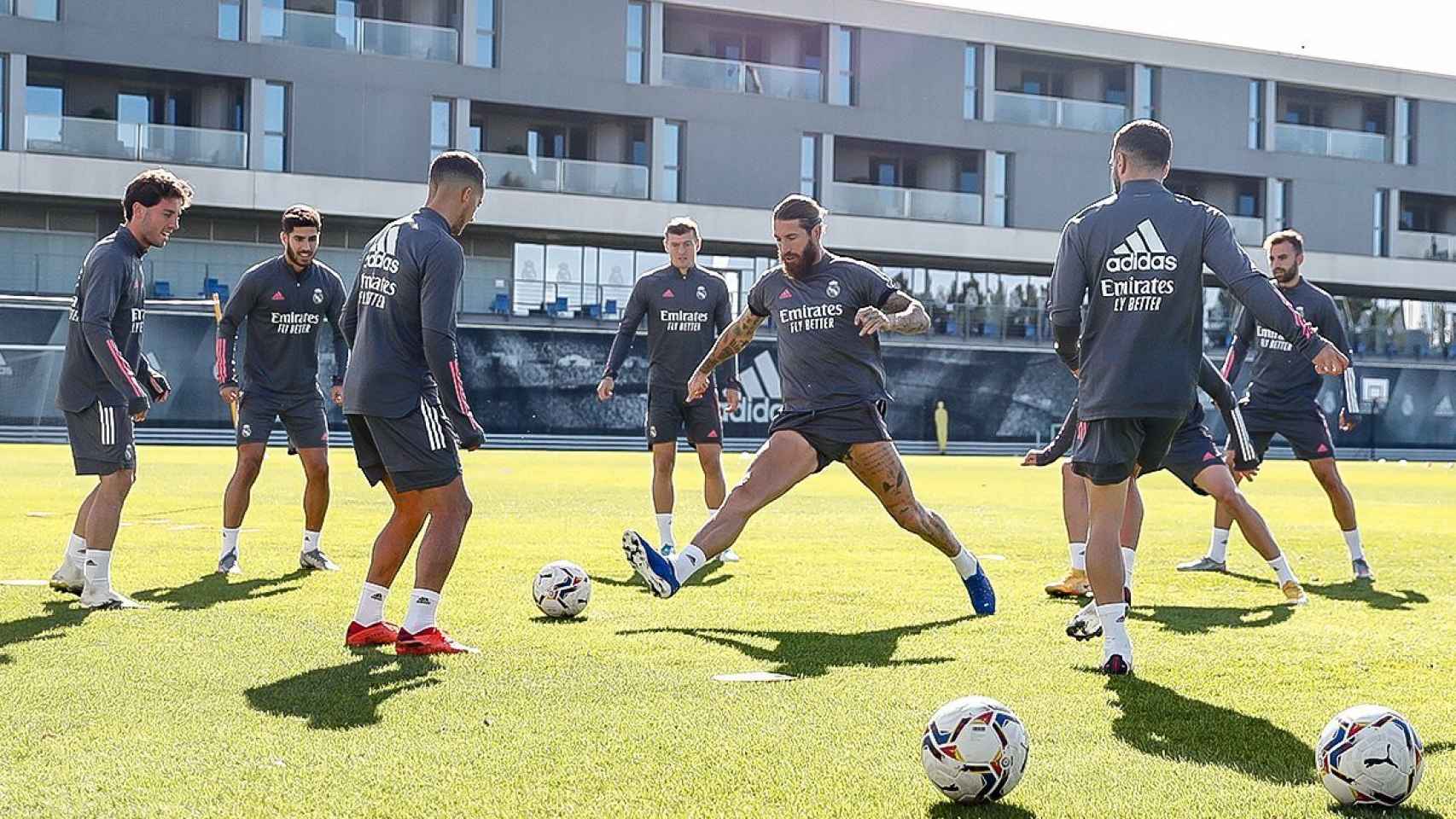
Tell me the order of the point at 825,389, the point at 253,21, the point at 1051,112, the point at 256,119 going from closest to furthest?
the point at 825,389 < the point at 253,21 < the point at 256,119 < the point at 1051,112

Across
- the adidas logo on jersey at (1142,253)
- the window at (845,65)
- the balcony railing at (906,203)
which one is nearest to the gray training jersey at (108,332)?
the adidas logo on jersey at (1142,253)

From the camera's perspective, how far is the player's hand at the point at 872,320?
295 inches

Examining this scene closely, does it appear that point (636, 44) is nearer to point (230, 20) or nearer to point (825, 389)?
point (230, 20)

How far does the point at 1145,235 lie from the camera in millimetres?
6348

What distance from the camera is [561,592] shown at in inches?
309

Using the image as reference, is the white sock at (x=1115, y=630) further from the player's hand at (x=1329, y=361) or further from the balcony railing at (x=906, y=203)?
the balcony railing at (x=906, y=203)

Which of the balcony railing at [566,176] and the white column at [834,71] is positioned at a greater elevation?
the white column at [834,71]

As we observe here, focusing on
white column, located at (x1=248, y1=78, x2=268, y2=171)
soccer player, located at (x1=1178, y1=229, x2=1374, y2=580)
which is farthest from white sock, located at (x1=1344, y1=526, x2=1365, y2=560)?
white column, located at (x1=248, y1=78, x2=268, y2=171)

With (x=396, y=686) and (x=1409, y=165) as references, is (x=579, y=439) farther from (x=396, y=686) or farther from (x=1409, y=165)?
(x=396, y=686)

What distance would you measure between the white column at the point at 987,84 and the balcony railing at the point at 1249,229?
27.5 ft

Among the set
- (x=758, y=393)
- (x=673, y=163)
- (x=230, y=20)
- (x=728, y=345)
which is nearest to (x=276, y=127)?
(x=230, y=20)

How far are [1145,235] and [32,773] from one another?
4413 mm

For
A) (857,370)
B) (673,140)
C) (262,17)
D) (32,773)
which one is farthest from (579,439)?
(32,773)

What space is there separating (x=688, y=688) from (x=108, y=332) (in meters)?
3.86
